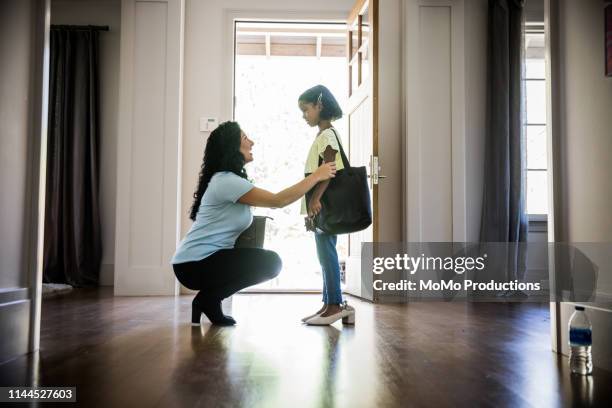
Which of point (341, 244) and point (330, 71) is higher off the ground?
point (330, 71)

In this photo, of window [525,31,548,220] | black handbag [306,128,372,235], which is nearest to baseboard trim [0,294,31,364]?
black handbag [306,128,372,235]

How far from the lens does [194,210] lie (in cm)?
288

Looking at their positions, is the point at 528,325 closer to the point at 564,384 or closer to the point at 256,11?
the point at 564,384

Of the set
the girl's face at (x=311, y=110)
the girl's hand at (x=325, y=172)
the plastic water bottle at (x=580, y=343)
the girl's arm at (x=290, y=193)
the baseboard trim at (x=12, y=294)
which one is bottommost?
the plastic water bottle at (x=580, y=343)

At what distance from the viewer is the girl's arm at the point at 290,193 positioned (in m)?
2.59

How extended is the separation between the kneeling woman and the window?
3.51m

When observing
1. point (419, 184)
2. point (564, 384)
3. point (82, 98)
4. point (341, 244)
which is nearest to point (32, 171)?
point (564, 384)

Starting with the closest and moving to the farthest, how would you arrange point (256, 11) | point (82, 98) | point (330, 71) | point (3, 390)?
1. point (3, 390)
2. point (256, 11)
3. point (82, 98)
4. point (330, 71)

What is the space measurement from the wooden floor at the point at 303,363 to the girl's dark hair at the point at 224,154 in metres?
0.73

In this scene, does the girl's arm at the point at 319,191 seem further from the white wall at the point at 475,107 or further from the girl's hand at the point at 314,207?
the white wall at the point at 475,107

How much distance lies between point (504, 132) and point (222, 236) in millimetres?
2820

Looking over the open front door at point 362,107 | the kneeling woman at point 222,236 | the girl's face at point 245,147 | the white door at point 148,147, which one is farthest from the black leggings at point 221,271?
the white door at point 148,147

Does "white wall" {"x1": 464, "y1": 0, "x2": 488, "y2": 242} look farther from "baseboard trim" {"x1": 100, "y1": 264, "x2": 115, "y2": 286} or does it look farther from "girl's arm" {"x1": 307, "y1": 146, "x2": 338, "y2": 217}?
"baseboard trim" {"x1": 100, "y1": 264, "x2": 115, "y2": 286}

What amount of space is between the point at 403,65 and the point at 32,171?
127 inches
